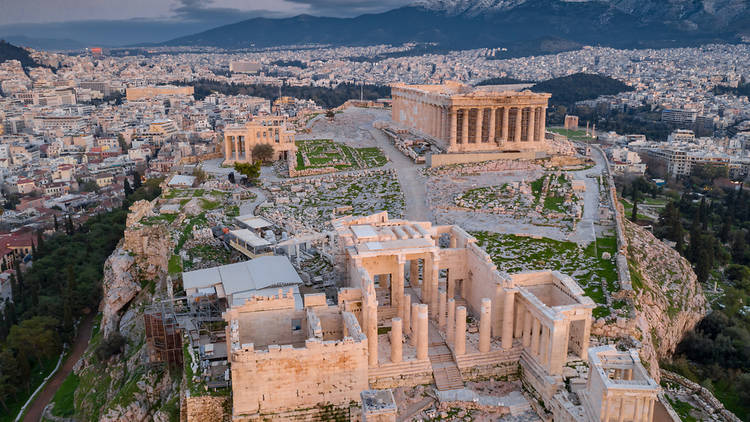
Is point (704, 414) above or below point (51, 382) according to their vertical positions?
above

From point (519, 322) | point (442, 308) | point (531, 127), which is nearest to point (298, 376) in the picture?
point (442, 308)

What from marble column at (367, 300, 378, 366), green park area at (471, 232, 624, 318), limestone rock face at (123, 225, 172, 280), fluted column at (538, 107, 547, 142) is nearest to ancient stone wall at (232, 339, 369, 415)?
marble column at (367, 300, 378, 366)

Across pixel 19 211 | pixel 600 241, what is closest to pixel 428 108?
pixel 600 241

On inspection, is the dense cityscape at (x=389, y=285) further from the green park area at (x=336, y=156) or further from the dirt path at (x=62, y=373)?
the green park area at (x=336, y=156)

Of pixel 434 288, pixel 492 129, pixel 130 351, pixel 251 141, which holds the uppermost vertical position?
pixel 492 129

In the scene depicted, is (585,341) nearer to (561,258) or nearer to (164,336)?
(561,258)

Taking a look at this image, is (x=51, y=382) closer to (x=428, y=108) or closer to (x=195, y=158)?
(x=195, y=158)
